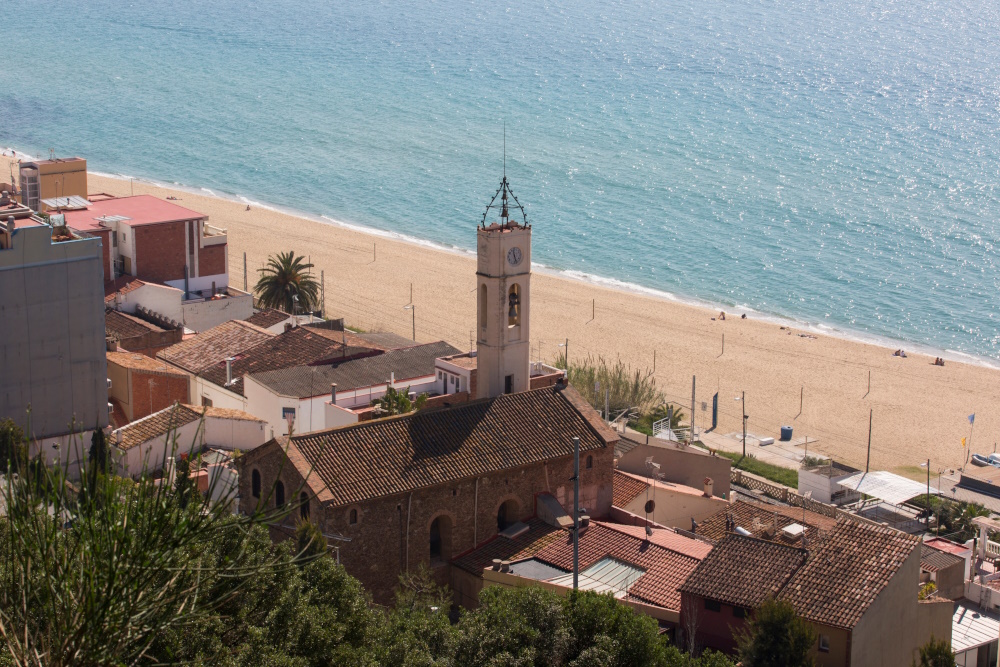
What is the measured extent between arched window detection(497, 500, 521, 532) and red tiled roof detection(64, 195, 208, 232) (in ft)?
86.4

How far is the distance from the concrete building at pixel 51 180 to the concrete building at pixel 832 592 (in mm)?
39749

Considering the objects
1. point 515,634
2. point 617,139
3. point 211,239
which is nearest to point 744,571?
point 515,634

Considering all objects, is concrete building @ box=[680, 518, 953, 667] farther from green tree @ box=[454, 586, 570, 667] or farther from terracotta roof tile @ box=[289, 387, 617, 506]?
terracotta roof tile @ box=[289, 387, 617, 506]

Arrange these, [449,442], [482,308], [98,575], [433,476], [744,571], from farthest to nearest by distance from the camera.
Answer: [482,308] → [449,442] → [433,476] → [744,571] → [98,575]

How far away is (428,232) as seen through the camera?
94.5 metres

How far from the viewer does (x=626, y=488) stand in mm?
34094

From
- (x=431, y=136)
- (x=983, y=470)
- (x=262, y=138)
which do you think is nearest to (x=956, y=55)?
(x=431, y=136)

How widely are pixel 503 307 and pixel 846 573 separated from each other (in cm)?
1134

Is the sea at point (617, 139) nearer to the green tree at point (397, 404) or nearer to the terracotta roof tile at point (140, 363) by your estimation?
the terracotta roof tile at point (140, 363)

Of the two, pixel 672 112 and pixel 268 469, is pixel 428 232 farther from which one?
pixel 268 469

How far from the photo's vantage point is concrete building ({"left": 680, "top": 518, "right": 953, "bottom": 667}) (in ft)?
80.5

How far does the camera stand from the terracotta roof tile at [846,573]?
24.7 metres

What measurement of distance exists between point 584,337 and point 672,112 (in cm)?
8123

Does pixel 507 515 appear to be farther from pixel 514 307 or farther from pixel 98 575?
pixel 98 575
